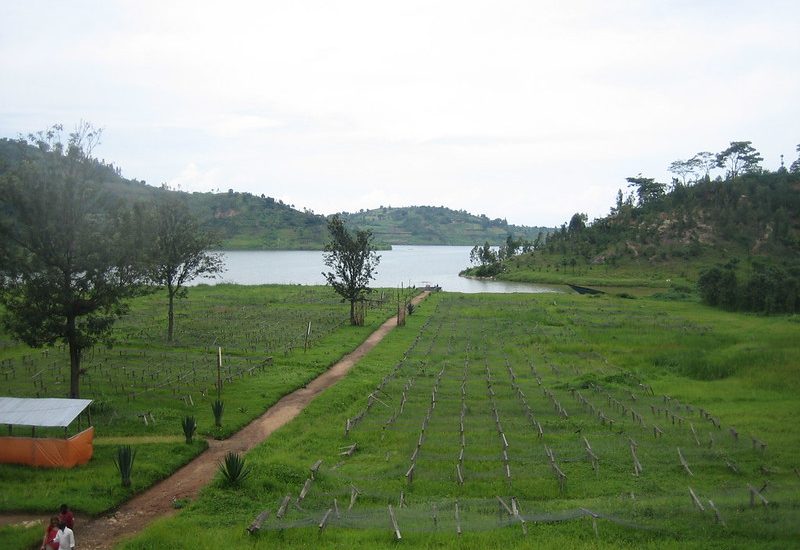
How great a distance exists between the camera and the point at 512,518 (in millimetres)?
14188

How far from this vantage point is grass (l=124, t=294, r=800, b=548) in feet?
45.1

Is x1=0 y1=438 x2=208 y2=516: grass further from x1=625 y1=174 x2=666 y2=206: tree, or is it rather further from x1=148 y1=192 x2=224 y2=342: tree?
x1=625 y1=174 x2=666 y2=206: tree

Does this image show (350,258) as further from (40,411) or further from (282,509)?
(282,509)

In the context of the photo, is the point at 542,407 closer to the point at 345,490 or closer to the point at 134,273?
the point at 345,490

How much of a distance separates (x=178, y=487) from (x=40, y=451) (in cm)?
444

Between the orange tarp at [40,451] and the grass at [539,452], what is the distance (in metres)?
4.73

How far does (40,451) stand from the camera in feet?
59.0

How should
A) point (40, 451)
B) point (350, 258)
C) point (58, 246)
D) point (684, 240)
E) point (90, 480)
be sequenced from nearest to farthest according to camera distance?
point (90, 480) → point (40, 451) → point (58, 246) → point (350, 258) → point (684, 240)

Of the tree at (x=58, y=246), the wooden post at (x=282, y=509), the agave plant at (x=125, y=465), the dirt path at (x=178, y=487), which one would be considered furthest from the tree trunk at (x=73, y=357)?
the wooden post at (x=282, y=509)

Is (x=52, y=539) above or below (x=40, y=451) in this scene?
above

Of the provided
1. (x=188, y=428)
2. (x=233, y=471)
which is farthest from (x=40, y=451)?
(x=233, y=471)

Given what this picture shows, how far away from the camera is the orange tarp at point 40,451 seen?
704 inches

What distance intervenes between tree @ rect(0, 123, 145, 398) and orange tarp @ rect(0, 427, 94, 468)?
4.77 meters

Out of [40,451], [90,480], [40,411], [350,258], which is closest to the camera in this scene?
[90,480]
